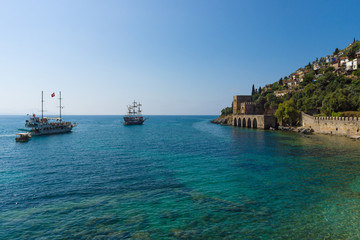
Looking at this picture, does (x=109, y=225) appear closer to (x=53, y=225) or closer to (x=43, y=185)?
(x=53, y=225)

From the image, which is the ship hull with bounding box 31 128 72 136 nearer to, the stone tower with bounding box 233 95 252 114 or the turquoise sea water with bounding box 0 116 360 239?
the turquoise sea water with bounding box 0 116 360 239

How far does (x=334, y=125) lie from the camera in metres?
49.7

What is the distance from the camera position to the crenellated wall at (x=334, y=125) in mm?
45134

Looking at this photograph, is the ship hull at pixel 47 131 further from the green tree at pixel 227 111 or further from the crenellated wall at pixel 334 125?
the green tree at pixel 227 111

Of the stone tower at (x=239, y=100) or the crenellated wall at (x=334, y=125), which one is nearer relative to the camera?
the crenellated wall at (x=334, y=125)

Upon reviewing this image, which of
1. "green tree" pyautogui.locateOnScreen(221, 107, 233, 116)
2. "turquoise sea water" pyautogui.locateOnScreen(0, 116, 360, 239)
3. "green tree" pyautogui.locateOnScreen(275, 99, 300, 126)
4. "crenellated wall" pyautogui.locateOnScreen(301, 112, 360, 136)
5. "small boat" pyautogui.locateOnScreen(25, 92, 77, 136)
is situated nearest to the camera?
"turquoise sea water" pyautogui.locateOnScreen(0, 116, 360, 239)

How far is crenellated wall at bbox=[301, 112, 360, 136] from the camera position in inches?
1777

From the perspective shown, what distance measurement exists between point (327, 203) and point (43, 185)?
21533 mm

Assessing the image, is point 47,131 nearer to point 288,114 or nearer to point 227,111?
point 288,114

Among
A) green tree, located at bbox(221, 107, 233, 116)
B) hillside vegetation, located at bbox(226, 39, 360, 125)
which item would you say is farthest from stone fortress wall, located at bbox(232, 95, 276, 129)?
green tree, located at bbox(221, 107, 233, 116)

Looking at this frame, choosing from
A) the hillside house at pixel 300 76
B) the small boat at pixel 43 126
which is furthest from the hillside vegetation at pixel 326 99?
the small boat at pixel 43 126

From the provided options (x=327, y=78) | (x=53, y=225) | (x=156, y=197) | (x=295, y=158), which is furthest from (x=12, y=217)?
(x=327, y=78)

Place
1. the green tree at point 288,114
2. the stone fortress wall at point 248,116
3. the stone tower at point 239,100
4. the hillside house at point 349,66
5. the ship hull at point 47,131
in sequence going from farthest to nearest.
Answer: the stone tower at point 239,100 → the hillside house at point 349,66 → the stone fortress wall at point 248,116 → the green tree at point 288,114 → the ship hull at point 47,131

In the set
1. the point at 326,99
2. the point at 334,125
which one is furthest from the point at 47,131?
the point at 326,99
